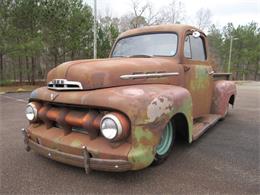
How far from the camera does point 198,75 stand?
4.19 metres

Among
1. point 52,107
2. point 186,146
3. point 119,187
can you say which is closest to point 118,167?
point 119,187

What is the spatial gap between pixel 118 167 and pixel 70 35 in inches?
693

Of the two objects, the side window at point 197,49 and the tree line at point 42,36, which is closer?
the side window at point 197,49

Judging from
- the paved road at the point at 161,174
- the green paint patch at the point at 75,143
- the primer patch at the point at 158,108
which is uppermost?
the primer patch at the point at 158,108

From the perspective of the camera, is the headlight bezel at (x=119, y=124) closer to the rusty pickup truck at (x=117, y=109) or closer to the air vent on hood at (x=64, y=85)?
the rusty pickup truck at (x=117, y=109)

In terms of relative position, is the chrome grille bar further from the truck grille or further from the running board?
the running board

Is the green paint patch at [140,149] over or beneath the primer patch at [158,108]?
beneath

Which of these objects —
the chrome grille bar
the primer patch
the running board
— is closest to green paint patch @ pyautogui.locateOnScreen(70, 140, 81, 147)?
the primer patch

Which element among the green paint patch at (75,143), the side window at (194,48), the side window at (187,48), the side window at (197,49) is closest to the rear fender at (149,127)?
the green paint patch at (75,143)

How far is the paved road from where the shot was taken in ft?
8.34

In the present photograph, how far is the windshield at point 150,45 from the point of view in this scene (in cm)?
386

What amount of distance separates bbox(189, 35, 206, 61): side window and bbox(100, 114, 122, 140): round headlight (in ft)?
8.04

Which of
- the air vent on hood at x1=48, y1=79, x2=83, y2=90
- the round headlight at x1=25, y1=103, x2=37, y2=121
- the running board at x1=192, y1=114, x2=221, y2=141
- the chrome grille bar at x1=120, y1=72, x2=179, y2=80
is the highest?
the chrome grille bar at x1=120, y1=72, x2=179, y2=80

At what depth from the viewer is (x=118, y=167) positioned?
Answer: 233cm
